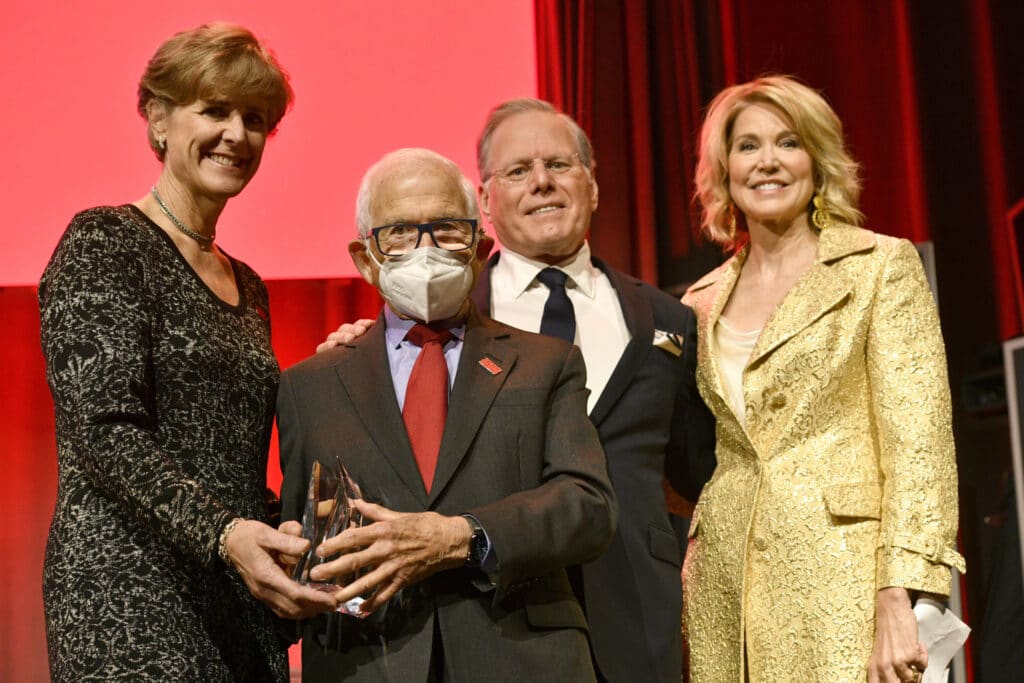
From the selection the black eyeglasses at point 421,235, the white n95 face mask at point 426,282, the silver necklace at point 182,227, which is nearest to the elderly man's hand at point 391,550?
the white n95 face mask at point 426,282

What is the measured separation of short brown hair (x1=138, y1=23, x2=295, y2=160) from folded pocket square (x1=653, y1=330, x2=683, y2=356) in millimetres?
990

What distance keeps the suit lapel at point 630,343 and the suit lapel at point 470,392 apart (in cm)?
44

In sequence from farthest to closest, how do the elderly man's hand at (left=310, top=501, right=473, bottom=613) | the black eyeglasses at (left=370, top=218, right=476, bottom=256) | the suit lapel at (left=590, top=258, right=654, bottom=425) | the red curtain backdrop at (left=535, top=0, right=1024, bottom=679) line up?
the red curtain backdrop at (left=535, top=0, right=1024, bottom=679) → the suit lapel at (left=590, top=258, right=654, bottom=425) → the black eyeglasses at (left=370, top=218, right=476, bottom=256) → the elderly man's hand at (left=310, top=501, right=473, bottom=613)

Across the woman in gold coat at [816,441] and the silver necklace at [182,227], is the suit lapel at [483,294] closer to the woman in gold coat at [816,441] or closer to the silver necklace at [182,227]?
the woman in gold coat at [816,441]

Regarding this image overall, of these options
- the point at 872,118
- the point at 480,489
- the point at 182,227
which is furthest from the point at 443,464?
the point at 872,118

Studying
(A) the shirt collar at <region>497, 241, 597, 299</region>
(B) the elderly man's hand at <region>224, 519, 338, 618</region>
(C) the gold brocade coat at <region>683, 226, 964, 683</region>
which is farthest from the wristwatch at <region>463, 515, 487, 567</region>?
(A) the shirt collar at <region>497, 241, 597, 299</region>

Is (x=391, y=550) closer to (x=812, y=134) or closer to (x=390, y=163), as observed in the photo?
(x=390, y=163)

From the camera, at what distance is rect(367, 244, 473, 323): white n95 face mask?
1966 millimetres

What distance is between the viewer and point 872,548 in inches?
90.0

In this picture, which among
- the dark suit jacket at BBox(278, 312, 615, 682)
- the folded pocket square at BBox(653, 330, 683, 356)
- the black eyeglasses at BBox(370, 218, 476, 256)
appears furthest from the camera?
the folded pocket square at BBox(653, 330, 683, 356)

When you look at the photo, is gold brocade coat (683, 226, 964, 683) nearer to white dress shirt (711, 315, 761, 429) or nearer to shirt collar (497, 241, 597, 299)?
white dress shirt (711, 315, 761, 429)

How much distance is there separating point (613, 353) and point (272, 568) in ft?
3.59

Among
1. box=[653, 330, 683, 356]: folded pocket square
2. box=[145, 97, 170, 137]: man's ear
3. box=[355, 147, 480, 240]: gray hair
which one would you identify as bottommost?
box=[653, 330, 683, 356]: folded pocket square

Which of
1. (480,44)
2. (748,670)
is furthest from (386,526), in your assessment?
(480,44)
